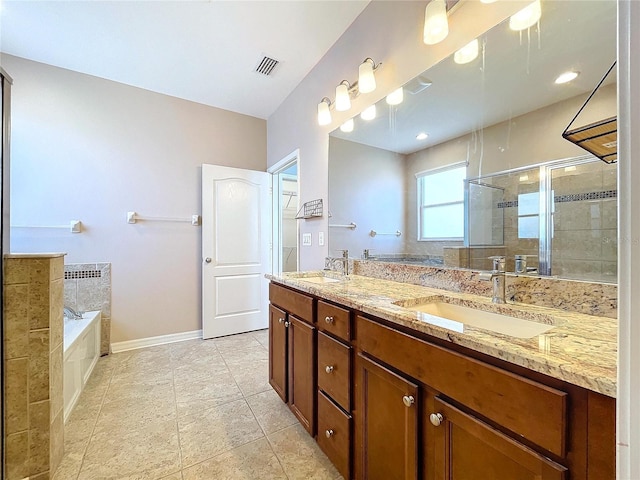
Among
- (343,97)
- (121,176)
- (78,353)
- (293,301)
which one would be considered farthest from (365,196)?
(121,176)

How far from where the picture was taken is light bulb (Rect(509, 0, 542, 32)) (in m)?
1.03

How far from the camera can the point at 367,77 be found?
1.72 metres

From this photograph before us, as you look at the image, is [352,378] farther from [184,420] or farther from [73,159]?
[73,159]

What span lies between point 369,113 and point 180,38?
163cm

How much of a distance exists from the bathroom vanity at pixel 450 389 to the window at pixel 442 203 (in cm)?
35

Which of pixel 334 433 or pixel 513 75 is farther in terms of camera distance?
pixel 334 433

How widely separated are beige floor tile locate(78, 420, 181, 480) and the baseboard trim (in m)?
1.38

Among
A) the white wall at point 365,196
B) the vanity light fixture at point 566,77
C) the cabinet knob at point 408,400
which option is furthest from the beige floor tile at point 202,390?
the vanity light fixture at point 566,77

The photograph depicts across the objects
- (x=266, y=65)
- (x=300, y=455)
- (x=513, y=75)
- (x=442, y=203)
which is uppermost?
(x=266, y=65)

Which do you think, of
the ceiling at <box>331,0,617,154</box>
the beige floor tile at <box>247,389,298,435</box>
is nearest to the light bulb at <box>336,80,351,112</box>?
the ceiling at <box>331,0,617,154</box>

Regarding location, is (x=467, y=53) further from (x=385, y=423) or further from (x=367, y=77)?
(x=385, y=423)

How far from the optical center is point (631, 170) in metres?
0.36

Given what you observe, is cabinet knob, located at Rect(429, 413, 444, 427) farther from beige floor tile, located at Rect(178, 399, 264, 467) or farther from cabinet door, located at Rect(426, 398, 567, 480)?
beige floor tile, located at Rect(178, 399, 264, 467)

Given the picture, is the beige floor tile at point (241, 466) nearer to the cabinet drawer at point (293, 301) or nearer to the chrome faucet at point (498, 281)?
the cabinet drawer at point (293, 301)
